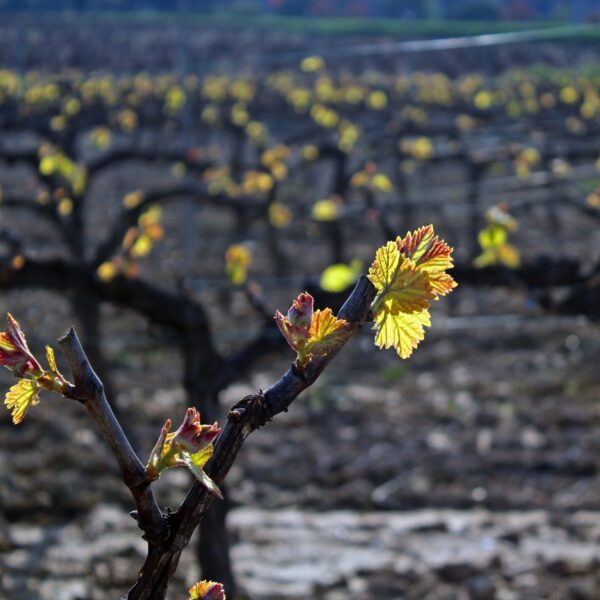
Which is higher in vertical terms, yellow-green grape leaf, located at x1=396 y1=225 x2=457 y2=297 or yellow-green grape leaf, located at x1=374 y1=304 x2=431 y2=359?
yellow-green grape leaf, located at x1=396 y1=225 x2=457 y2=297

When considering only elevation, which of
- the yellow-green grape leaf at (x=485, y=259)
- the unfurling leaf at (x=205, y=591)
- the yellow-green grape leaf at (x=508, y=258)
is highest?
the yellow-green grape leaf at (x=508, y=258)

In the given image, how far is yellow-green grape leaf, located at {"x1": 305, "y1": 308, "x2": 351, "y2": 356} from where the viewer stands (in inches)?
42.3

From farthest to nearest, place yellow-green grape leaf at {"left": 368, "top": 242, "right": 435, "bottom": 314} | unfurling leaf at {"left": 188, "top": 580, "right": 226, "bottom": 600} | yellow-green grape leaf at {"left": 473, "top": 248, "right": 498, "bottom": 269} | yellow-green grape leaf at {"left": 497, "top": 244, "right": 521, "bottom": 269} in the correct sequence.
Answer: yellow-green grape leaf at {"left": 497, "top": 244, "right": 521, "bottom": 269} → yellow-green grape leaf at {"left": 473, "top": 248, "right": 498, "bottom": 269} → unfurling leaf at {"left": 188, "top": 580, "right": 226, "bottom": 600} → yellow-green grape leaf at {"left": 368, "top": 242, "right": 435, "bottom": 314}

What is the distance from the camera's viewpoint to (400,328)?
42.3 inches

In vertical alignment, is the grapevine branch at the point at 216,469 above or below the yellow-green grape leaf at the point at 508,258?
below

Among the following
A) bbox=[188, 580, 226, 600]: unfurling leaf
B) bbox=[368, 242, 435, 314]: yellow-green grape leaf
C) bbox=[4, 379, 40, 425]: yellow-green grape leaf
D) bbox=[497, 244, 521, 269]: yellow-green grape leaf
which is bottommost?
bbox=[188, 580, 226, 600]: unfurling leaf

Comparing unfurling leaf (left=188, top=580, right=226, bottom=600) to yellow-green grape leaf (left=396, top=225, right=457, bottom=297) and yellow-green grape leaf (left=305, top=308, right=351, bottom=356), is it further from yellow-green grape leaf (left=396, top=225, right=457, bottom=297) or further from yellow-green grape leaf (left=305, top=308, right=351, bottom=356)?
yellow-green grape leaf (left=396, top=225, right=457, bottom=297)

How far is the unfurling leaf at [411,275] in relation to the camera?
1043 millimetres

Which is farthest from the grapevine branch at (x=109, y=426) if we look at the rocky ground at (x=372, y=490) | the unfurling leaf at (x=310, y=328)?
the rocky ground at (x=372, y=490)

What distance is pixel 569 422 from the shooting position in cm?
677

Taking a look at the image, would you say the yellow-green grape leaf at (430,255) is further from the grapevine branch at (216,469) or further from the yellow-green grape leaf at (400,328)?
the grapevine branch at (216,469)

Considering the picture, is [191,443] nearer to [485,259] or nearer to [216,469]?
[216,469]

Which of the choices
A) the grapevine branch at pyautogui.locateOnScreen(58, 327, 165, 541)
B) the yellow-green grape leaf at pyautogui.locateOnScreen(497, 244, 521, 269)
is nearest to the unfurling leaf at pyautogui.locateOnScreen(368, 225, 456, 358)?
the grapevine branch at pyautogui.locateOnScreen(58, 327, 165, 541)

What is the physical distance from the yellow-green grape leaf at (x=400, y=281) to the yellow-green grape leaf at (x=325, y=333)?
0.06m
